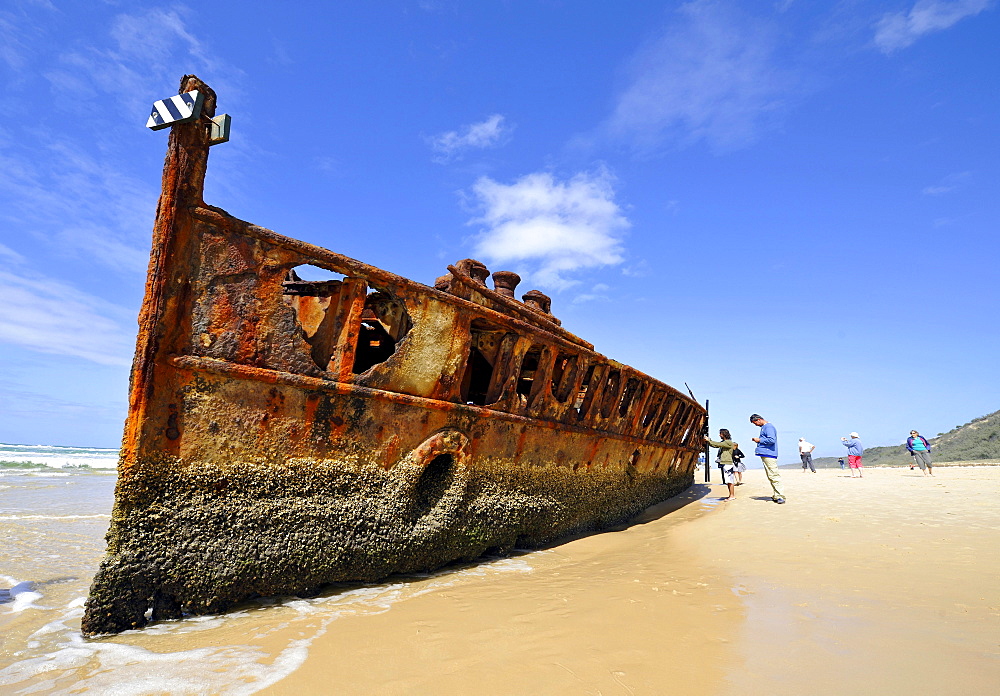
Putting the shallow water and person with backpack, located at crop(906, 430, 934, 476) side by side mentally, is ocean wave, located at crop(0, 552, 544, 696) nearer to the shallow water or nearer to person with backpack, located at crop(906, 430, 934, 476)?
the shallow water

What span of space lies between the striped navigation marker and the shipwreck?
6cm

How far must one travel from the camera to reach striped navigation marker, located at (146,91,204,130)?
3.34 m

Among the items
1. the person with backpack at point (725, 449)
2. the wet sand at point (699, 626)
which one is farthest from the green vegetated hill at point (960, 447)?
the wet sand at point (699, 626)

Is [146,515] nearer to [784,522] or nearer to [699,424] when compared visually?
[784,522]

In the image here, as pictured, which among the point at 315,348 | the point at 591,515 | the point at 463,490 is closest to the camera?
the point at 315,348

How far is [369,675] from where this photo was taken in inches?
98.2

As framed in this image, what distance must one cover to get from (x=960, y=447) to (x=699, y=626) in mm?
42104

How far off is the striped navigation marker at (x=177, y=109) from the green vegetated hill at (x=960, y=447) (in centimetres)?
3646

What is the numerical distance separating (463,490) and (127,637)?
2430mm

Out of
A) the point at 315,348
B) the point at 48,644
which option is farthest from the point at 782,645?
the point at 48,644

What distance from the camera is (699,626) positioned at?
10.0 feet

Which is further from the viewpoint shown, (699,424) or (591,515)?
(699,424)

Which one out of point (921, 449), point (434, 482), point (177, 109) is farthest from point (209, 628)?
point (921, 449)

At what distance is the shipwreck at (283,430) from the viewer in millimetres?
3133
